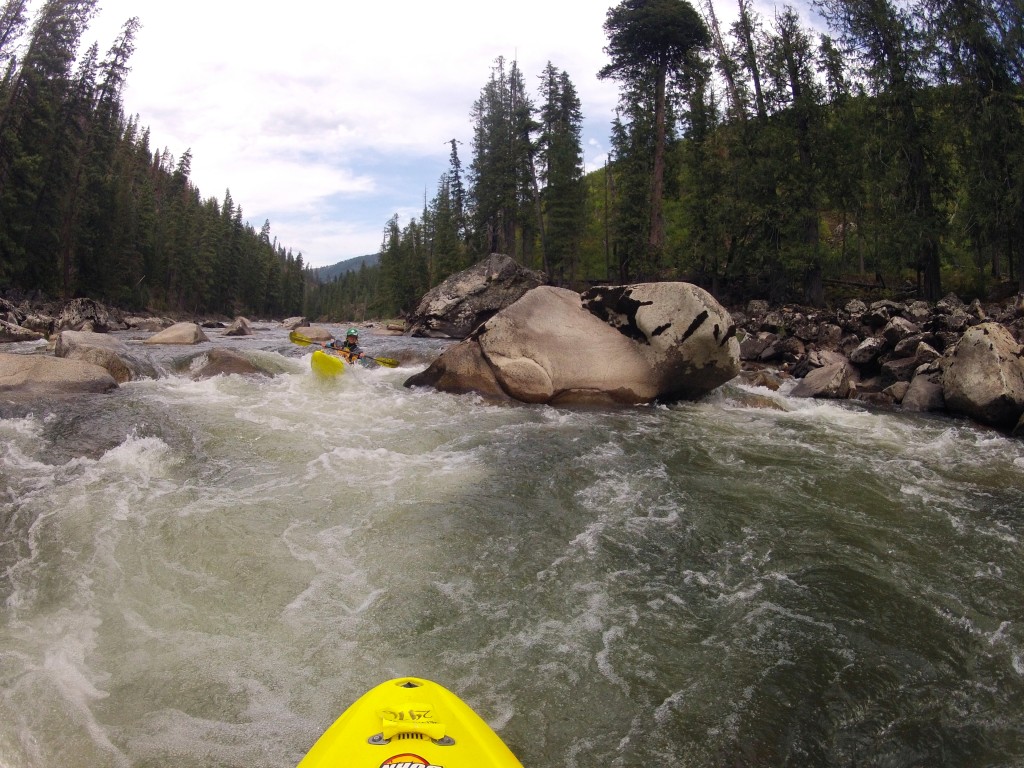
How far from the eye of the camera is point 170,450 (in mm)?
7285

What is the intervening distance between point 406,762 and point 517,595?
7.27ft

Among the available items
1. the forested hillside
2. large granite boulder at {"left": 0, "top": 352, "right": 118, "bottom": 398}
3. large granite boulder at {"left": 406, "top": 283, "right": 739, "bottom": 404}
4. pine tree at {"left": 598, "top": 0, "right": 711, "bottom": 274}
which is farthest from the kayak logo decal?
pine tree at {"left": 598, "top": 0, "right": 711, "bottom": 274}

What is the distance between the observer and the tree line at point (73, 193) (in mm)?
29453

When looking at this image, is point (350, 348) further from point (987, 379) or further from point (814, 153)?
point (814, 153)

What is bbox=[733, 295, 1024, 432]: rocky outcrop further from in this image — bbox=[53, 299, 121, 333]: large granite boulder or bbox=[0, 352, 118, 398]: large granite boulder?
bbox=[53, 299, 121, 333]: large granite boulder

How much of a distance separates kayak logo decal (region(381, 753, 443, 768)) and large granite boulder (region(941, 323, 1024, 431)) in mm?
11206

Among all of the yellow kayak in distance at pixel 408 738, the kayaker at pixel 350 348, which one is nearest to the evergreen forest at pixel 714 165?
the kayaker at pixel 350 348

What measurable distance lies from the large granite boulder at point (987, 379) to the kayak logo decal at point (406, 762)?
11.2 metres

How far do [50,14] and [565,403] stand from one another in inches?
1412

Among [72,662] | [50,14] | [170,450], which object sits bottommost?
[72,662]

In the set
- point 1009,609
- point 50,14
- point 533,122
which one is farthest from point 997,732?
point 50,14

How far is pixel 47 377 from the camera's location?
9312 mm

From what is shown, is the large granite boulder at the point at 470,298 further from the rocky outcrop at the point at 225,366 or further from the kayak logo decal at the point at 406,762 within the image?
the kayak logo decal at the point at 406,762

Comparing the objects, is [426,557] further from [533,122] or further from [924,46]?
[533,122]
